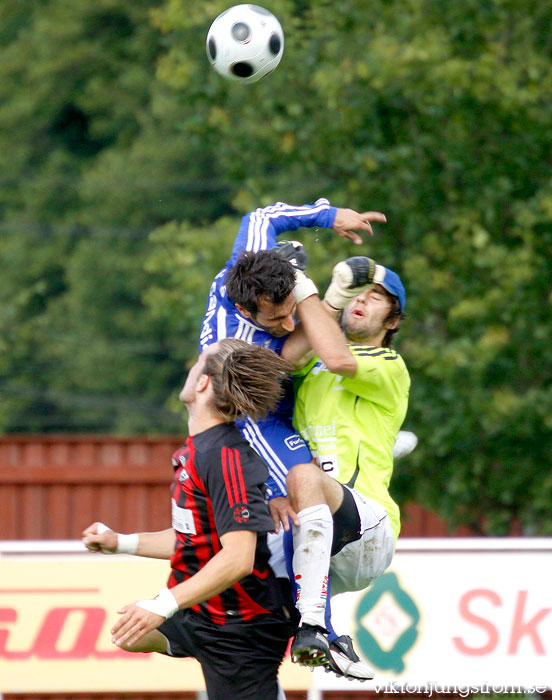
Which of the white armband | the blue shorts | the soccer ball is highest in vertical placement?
the soccer ball

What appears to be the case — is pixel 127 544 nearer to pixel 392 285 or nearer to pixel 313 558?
pixel 313 558

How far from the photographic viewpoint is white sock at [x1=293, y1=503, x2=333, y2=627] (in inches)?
181

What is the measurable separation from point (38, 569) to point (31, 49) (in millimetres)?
22942

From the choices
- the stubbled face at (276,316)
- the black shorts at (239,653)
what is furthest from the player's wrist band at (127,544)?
the stubbled face at (276,316)

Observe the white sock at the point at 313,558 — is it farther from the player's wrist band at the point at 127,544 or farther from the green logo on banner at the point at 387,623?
the green logo on banner at the point at 387,623

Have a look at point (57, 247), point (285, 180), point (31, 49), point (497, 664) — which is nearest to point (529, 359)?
point (285, 180)

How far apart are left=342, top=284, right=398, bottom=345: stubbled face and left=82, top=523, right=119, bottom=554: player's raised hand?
1397 millimetres

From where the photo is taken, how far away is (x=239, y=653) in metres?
4.69

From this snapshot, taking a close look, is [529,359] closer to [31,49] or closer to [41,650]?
[41,650]

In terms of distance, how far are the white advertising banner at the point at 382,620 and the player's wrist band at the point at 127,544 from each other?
2.51 metres

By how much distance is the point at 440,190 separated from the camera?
10938 millimetres

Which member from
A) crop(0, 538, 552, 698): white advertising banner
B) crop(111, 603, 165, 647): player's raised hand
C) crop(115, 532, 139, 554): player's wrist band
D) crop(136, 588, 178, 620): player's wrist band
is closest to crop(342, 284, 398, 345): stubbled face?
A: crop(115, 532, 139, 554): player's wrist band

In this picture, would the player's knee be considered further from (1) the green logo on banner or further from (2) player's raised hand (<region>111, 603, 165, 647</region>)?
(1) the green logo on banner

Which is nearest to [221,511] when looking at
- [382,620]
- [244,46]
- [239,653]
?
[239,653]
